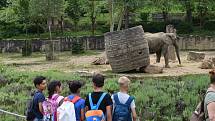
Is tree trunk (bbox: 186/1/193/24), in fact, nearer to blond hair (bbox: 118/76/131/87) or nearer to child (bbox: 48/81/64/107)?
child (bbox: 48/81/64/107)

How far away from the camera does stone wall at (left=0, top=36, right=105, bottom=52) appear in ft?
114

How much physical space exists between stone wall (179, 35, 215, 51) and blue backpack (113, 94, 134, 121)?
91.3 ft

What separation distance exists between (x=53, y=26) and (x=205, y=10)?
1156 centimetres

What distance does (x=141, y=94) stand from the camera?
1297 centimetres

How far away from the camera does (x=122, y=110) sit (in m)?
6.89

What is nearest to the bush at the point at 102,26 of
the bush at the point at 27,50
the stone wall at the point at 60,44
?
the stone wall at the point at 60,44

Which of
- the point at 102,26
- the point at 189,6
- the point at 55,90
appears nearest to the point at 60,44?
the point at 102,26

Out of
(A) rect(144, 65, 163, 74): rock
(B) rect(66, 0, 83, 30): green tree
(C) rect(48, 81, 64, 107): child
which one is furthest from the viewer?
(B) rect(66, 0, 83, 30): green tree

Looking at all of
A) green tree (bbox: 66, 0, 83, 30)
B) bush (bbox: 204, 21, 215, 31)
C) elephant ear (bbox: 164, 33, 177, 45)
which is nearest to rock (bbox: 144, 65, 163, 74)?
elephant ear (bbox: 164, 33, 177, 45)

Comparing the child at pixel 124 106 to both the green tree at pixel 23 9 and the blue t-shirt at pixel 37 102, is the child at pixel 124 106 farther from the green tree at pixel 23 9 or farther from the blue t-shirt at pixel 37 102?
the green tree at pixel 23 9

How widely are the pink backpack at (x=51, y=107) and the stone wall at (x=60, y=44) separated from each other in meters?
27.0

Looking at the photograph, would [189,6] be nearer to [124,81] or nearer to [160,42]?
[160,42]

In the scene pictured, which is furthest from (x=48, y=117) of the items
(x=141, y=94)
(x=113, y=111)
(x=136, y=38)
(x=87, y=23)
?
(x=87, y=23)

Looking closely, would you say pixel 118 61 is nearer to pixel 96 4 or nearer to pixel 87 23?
pixel 96 4
